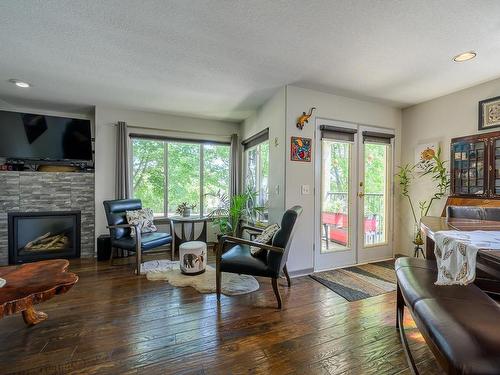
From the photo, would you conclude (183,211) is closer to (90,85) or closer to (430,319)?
(90,85)

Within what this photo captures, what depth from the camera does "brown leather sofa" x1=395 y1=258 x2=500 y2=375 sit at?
0.86 metres

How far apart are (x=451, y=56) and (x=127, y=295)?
13.4ft

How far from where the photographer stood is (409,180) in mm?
3666

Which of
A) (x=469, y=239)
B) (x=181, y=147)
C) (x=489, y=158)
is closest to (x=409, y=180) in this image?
(x=489, y=158)

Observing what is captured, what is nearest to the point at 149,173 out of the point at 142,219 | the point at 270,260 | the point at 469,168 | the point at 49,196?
the point at 142,219

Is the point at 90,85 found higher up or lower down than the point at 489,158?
higher up

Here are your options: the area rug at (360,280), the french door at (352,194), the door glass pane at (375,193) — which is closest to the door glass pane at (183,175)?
the french door at (352,194)

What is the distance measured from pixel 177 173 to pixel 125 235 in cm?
145

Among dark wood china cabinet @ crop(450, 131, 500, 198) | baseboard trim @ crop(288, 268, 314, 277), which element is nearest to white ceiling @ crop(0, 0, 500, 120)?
dark wood china cabinet @ crop(450, 131, 500, 198)

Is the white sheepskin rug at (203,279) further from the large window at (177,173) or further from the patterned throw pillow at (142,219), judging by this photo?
the large window at (177,173)

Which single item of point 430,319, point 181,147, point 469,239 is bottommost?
point 430,319

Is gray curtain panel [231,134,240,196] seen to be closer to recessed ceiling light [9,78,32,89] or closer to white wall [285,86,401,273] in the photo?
white wall [285,86,401,273]

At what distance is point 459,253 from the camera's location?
1.12 meters

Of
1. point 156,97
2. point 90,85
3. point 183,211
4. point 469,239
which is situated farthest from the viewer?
point 183,211
